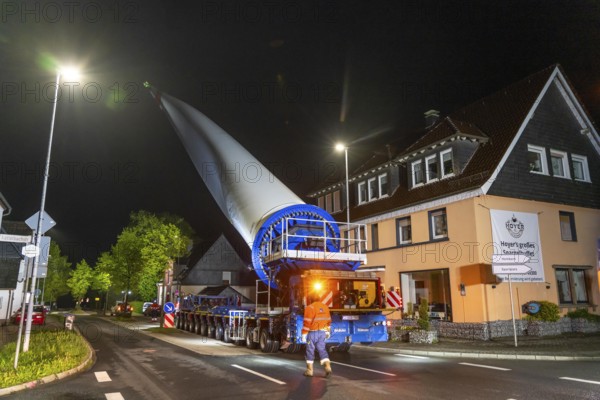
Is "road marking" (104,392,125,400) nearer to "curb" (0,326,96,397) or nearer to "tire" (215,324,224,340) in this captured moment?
"curb" (0,326,96,397)

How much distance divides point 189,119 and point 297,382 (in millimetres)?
13224

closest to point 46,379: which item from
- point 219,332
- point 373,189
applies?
point 219,332

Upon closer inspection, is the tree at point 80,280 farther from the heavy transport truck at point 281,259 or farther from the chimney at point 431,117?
the chimney at point 431,117

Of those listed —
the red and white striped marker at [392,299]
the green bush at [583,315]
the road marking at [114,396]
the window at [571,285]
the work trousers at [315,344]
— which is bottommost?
the road marking at [114,396]

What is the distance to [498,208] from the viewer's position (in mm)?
19281

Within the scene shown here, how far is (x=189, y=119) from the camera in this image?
1908cm

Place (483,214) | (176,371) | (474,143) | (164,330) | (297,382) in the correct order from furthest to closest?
(164,330)
(474,143)
(483,214)
(176,371)
(297,382)

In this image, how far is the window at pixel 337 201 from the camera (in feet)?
103

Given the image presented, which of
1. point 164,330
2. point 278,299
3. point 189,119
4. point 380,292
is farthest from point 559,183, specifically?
point 164,330

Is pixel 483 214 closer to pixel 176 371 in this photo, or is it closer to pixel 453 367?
pixel 453 367

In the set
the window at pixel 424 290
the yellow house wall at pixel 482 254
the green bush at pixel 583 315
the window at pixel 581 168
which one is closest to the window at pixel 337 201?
the yellow house wall at pixel 482 254

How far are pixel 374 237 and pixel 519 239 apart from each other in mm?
8269

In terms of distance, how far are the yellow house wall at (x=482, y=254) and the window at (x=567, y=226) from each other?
8.4 inches

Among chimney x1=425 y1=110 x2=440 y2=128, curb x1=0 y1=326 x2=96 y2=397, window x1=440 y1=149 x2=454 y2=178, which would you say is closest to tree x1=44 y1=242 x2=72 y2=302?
chimney x1=425 y1=110 x2=440 y2=128
